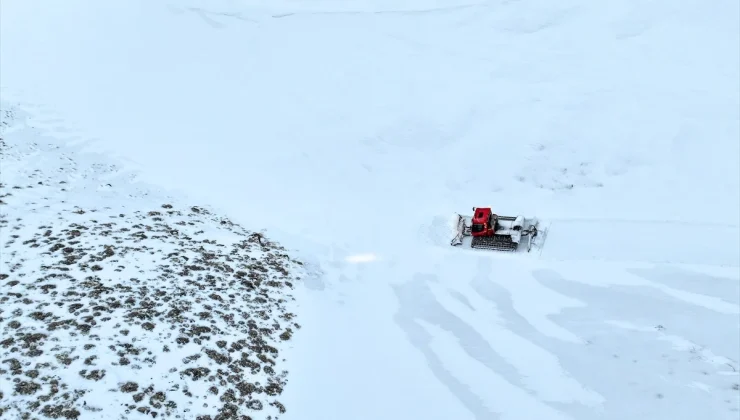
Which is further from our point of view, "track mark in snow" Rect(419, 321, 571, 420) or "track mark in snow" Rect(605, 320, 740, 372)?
"track mark in snow" Rect(605, 320, 740, 372)

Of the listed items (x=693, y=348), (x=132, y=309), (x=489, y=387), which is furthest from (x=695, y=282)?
(x=132, y=309)

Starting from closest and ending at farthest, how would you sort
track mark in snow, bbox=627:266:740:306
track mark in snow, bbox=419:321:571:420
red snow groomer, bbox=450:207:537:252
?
1. track mark in snow, bbox=419:321:571:420
2. track mark in snow, bbox=627:266:740:306
3. red snow groomer, bbox=450:207:537:252

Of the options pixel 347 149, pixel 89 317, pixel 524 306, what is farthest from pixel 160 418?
pixel 347 149

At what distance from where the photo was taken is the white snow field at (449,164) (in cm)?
1178

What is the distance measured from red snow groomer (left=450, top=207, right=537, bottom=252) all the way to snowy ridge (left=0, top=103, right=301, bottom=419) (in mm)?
6023

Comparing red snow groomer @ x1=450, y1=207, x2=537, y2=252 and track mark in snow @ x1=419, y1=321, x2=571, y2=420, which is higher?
red snow groomer @ x1=450, y1=207, x2=537, y2=252

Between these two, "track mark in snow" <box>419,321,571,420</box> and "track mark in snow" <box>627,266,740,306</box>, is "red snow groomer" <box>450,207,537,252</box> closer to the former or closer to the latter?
"track mark in snow" <box>627,266,740,306</box>

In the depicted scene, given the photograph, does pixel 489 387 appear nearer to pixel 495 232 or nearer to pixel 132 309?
pixel 495 232

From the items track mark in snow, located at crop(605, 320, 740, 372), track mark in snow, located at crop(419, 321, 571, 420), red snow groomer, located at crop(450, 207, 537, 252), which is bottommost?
track mark in snow, located at crop(419, 321, 571, 420)

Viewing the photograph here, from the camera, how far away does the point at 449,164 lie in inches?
902

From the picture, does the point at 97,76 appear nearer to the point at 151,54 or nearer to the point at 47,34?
the point at 151,54

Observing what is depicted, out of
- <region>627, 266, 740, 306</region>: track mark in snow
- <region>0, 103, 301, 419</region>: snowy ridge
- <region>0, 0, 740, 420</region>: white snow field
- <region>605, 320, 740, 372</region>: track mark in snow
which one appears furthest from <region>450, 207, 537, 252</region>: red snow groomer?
<region>0, 103, 301, 419</region>: snowy ridge

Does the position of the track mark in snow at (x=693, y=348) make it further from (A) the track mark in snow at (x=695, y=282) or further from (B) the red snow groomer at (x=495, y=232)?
(B) the red snow groomer at (x=495, y=232)

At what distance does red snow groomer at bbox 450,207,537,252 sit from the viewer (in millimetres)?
16500
